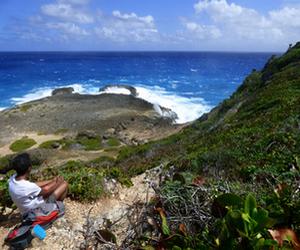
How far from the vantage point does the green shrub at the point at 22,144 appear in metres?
34.0

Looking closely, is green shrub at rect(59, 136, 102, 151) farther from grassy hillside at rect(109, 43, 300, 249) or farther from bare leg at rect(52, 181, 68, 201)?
bare leg at rect(52, 181, 68, 201)

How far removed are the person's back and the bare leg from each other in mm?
625

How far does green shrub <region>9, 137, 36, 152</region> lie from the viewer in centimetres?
3405

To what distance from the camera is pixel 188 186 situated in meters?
4.92

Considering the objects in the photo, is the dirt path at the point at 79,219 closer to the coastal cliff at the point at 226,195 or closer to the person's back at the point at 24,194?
the coastal cliff at the point at 226,195

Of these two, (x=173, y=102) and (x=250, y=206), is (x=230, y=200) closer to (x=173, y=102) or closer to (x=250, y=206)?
(x=250, y=206)

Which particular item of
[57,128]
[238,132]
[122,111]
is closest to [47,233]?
[238,132]

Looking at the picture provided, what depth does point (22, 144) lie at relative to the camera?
35125 millimetres

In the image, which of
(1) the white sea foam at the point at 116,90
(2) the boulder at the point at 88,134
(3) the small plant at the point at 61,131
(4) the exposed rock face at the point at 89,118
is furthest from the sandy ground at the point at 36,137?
(1) the white sea foam at the point at 116,90

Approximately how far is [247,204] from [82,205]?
5.10 meters

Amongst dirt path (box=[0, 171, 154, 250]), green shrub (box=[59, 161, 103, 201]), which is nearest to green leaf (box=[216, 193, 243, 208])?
dirt path (box=[0, 171, 154, 250])

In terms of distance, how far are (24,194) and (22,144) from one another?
98.3ft

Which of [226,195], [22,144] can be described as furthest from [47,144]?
[226,195]

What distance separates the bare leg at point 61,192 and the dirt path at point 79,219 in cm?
28
